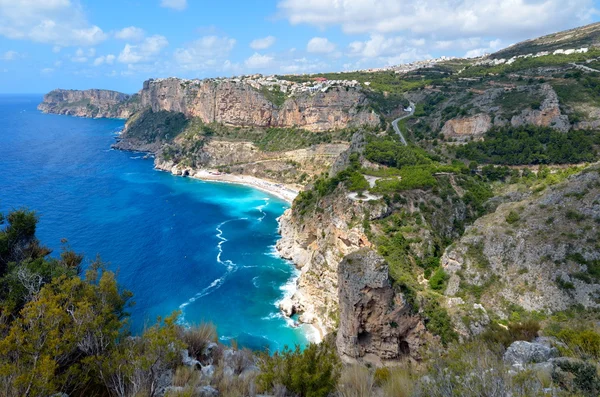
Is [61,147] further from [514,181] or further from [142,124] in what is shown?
[514,181]

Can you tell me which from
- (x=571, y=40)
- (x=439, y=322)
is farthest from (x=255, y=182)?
(x=571, y=40)

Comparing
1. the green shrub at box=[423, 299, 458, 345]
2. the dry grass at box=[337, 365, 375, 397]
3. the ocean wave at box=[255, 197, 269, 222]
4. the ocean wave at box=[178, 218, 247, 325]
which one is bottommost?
the ocean wave at box=[178, 218, 247, 325]

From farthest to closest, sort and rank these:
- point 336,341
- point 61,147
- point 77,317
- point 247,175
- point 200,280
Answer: point 61,147 < point 247,175 < point 200,280 < point 336,341 < point 77,317

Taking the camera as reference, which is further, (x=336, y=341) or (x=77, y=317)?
(x=336, y=341)

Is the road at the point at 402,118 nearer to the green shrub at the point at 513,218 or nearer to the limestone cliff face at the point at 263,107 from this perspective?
the limestone cliff face at the point at 263,107

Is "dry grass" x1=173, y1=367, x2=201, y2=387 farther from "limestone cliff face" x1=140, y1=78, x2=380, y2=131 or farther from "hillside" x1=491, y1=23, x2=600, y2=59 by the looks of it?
"hillside" x1=491, y1=23, x2=600, y2=59

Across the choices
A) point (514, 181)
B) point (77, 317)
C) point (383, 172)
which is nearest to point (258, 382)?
point (77, 317)

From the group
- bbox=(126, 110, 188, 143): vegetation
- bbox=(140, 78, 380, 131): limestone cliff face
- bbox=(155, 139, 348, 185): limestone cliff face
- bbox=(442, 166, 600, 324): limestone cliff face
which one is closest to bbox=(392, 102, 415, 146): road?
bbox=(140, 78, 380, 131): limestone cliff face
